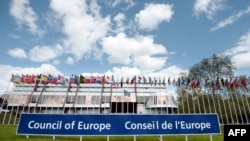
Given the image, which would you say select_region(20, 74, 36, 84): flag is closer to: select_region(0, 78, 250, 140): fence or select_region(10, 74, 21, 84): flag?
select_region(10, 74, 21, 84): flag

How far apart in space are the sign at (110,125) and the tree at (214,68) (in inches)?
1515

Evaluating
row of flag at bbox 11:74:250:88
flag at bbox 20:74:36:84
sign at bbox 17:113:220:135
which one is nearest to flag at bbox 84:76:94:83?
row of flag at bbox 11:74:250:88

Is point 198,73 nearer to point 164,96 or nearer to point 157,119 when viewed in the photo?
point 164,96

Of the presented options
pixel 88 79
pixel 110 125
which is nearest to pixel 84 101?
pixel 88 79

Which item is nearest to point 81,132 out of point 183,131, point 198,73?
point 183,131

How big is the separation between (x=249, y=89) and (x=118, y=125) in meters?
42.1

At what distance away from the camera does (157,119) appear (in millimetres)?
12742

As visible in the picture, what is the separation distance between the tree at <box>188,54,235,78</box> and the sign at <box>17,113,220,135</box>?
126 ft

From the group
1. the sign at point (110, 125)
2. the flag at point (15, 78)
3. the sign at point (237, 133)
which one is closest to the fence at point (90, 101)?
the flag at point (15, 78)

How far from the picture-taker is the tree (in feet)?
158

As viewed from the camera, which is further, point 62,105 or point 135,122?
point 62,105

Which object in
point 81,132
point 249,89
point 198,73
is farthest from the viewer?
point 198,73

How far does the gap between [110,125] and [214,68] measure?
42.6 m

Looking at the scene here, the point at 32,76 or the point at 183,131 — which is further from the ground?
the point at 32,76
